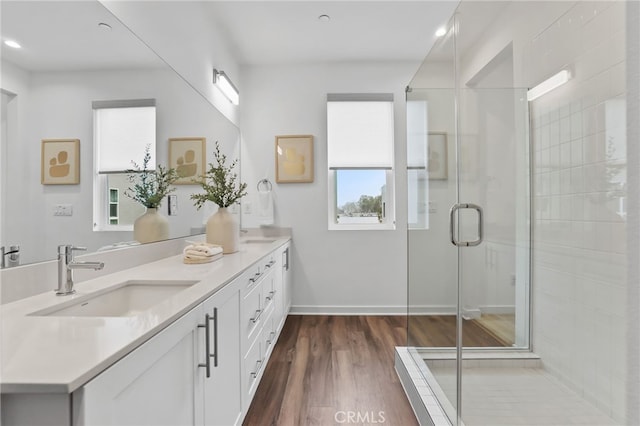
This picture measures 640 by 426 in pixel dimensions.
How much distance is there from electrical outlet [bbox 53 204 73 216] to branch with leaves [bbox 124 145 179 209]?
13.2 inches

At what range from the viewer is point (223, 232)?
2.13 meters

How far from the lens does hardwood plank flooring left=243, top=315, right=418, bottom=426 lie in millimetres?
1713

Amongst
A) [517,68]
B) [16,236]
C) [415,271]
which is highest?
[517,68]

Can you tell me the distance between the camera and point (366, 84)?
3.48 metres

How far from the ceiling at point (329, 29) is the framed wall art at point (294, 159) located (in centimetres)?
86

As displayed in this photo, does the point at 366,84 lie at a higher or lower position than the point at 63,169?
higher

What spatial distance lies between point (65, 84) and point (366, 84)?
2868 mm

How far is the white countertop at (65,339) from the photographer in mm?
529

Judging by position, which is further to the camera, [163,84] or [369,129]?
[369,129]

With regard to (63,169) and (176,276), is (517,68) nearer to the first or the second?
(176,276)

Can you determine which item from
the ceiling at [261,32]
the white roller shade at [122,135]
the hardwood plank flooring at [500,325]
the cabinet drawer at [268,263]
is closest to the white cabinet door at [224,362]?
the cabinet drawer at [268,263]

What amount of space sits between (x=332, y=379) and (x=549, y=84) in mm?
2015

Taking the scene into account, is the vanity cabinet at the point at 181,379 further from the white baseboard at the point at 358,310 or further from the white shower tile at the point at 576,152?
the white baseboard at the point at 358,310

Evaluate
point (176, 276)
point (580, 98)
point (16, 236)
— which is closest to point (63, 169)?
point (16, 236)
